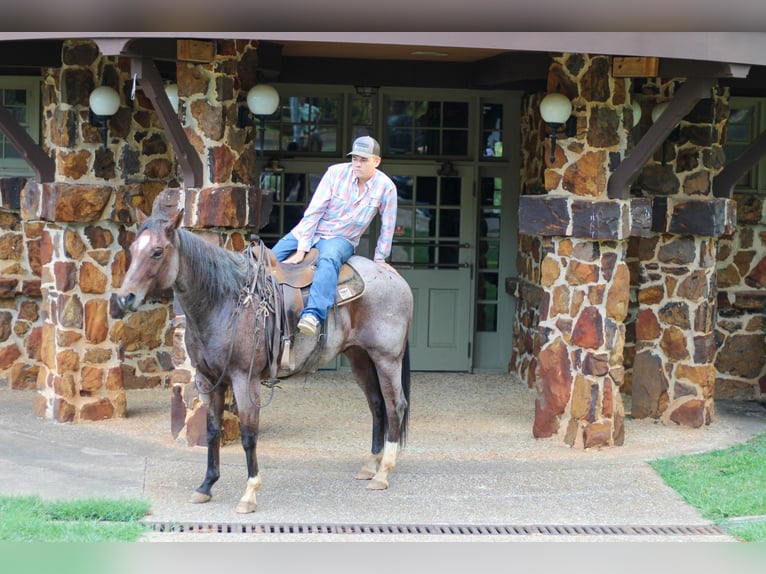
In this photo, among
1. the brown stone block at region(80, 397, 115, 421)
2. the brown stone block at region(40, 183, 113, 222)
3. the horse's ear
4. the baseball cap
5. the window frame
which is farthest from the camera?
the window frame

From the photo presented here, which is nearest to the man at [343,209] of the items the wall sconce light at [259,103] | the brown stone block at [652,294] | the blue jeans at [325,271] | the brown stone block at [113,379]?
the blue jeans at [325,271]

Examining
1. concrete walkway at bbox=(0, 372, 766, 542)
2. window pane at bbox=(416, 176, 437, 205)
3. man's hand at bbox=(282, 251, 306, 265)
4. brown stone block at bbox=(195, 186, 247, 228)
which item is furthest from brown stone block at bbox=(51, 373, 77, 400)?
window pane at bbox=(416, 176, 437, 205)

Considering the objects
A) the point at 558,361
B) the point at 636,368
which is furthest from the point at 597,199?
the point at 636,368

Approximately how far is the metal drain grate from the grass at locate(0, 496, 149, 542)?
0.59 feet

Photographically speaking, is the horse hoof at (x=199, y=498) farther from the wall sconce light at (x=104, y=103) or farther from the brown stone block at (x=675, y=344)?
the brown stone block at (x=675, y=344)

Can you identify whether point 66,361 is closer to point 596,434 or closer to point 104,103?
point 104,103

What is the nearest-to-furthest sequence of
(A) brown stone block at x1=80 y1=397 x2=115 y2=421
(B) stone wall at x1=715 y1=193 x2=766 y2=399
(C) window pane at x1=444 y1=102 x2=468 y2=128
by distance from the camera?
(A) brown stone block at x1=80 y1=397 x2=115 y2=421 → (B) stone wall at x1=715 y1=193 x2=766 y2=399 → (C) window pane at x1=444 y1=102 x2=468 y2=128

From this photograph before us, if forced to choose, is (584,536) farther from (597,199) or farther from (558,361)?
(597,199)

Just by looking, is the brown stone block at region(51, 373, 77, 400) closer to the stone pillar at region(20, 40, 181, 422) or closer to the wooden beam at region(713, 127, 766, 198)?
the stone pillar at region(20, 40, 181, 422)

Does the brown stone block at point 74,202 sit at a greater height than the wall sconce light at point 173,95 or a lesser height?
lesser

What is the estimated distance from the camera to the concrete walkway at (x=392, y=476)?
5875 mm

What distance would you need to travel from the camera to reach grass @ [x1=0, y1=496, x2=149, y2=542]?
519 cm

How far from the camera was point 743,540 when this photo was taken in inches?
221

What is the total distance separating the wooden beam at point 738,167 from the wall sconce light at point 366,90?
331 centimetres
